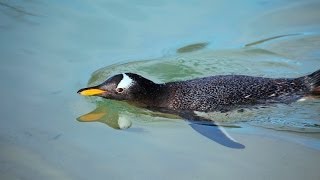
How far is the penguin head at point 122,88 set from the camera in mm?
4809

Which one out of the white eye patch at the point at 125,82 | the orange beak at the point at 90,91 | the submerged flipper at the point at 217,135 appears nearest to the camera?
the submerged flipper at the point at 217,135

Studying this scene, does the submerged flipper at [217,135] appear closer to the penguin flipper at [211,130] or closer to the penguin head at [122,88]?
the penguin flipper at [211,130]

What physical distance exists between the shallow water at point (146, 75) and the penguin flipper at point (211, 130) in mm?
56

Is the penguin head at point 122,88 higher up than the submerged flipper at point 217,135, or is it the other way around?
the penguin head at point 122,88

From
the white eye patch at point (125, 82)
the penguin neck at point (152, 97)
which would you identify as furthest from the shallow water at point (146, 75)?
the white eye patch at point (125, 82)

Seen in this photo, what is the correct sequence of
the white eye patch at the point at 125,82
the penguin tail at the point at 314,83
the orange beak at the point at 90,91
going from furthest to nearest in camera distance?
the penguin tail at the point at 314,83 → the white eye patch at the point at 125,82 → the orange beak at the point at 90,91

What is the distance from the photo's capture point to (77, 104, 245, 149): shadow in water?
13.7ft

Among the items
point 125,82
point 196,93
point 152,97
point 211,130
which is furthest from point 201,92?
point 125,82

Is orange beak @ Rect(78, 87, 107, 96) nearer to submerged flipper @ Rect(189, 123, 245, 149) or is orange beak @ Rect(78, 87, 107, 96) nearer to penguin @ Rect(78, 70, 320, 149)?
penguin @ Rect(78, 70, 320, 149)

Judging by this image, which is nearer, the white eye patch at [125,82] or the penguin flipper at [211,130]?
the penguin flipper at [211,130]

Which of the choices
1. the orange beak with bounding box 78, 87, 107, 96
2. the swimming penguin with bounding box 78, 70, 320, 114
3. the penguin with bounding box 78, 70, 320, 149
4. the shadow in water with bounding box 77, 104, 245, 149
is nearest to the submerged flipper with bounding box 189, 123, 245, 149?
the shadow in water with bounding box 77, 104, 245, 149

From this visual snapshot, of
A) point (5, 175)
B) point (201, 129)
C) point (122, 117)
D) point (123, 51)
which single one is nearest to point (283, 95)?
point (201, 129)

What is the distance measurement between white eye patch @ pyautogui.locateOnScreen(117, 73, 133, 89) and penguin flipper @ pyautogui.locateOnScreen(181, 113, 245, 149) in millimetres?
587

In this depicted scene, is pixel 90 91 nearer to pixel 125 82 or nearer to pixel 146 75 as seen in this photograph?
pixel 125 82
